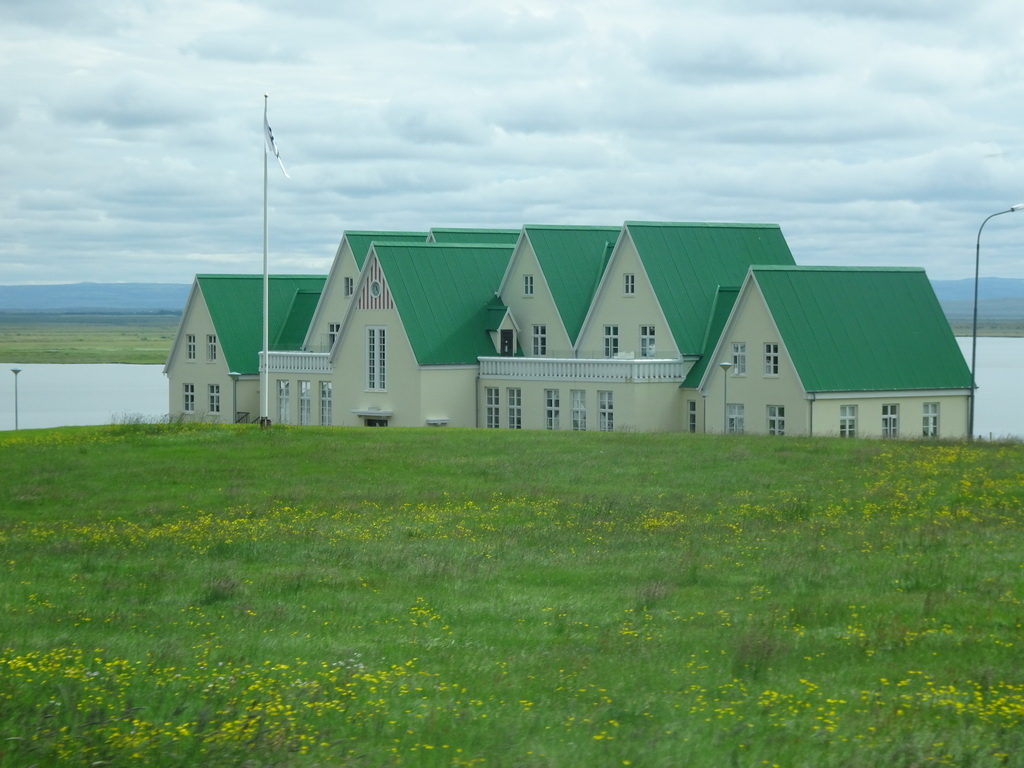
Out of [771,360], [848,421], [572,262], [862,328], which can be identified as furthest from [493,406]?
[862,328]

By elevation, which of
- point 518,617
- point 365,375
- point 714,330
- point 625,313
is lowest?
point 518,617

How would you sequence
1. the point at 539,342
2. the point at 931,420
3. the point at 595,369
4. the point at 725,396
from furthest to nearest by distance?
1. the point at 539,342
2. the point at 595,369
3. the point at 931,420
4. the point at 725,396

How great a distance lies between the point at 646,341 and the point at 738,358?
5.76 meters

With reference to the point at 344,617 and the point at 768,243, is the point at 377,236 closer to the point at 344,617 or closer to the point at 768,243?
the point at 768,243

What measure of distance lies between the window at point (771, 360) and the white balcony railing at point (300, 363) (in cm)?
2067

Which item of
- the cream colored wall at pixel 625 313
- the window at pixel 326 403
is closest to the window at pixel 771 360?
the cream colored wall at pixel 625 313

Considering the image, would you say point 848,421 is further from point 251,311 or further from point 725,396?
point 251,311

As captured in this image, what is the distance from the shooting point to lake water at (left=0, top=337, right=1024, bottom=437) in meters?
92.5

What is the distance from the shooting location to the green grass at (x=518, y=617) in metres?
11.8

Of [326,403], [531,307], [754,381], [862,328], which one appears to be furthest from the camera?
[326,403]

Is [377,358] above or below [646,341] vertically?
below

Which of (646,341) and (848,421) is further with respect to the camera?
(646,341)

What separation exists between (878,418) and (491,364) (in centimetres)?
1680

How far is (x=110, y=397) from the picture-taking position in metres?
128
